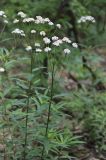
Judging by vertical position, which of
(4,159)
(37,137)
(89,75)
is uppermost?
(37,137)

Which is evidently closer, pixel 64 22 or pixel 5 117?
pixel 5 117

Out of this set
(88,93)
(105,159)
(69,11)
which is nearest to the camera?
(105,159)

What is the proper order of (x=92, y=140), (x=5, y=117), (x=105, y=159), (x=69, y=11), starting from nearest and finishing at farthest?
(x=5, y=117), (x=105, y=159), (x=92, y=140), (x=69, y=11)

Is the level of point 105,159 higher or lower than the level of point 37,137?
lower

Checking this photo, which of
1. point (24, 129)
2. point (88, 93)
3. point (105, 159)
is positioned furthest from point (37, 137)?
point (88, 93)

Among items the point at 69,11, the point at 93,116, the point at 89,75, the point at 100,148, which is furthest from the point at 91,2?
the point at 100,148

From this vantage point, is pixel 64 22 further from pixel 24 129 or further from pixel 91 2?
pixel 24 129

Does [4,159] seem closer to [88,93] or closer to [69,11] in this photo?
[88,93]

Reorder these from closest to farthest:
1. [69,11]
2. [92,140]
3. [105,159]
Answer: [105,159], [92,140], [69,11]

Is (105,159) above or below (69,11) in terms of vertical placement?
below
